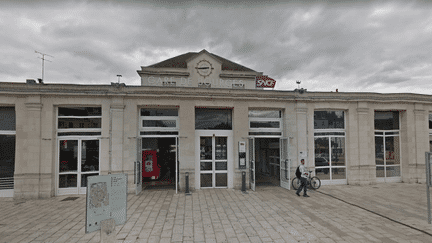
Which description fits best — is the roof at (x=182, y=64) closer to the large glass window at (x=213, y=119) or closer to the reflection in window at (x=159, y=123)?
the large glass window at (x=213, y=119)

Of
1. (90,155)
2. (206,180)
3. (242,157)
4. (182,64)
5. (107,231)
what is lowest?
(206,180)

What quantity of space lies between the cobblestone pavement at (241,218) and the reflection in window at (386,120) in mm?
3634

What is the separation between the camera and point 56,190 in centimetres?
890

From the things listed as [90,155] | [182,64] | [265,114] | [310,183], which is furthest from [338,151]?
[182,64]

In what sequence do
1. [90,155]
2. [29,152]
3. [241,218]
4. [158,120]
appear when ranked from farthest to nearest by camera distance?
1. [158,120]
2. [90,155]
3. [29,152]
4. [241,218]

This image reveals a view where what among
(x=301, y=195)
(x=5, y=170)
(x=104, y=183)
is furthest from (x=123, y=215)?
(x=5, y=170)

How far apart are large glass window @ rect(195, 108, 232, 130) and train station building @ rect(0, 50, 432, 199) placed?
0.05m

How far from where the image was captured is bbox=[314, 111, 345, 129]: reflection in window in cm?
1089

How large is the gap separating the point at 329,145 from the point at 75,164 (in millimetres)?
11962

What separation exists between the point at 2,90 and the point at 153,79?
10.6 meters

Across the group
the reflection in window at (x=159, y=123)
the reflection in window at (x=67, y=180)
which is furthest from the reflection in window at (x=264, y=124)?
the reflection in window at (x=67, y=180)

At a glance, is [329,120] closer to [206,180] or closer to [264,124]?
[264,124]

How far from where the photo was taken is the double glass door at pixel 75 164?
9.02m

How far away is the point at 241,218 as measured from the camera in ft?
20.3
